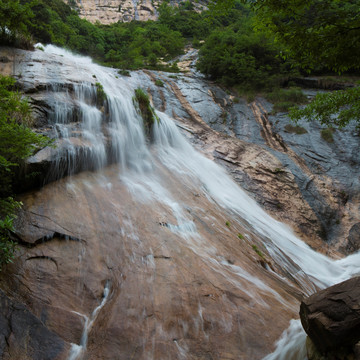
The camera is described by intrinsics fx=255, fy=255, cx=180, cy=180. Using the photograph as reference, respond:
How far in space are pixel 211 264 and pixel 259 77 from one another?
1644 cm

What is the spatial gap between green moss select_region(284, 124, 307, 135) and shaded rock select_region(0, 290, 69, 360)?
1316 centimetres

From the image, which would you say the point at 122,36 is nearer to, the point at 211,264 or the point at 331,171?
the point at 331,171

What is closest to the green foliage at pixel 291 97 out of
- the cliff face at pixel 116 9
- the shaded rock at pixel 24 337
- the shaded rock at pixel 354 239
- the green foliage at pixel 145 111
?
the shaded rock at pixel 354 239

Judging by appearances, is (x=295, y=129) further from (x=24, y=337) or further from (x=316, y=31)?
(x=24, y=337)

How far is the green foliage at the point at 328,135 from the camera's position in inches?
494

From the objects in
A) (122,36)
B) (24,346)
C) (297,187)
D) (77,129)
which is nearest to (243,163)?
(297,187)

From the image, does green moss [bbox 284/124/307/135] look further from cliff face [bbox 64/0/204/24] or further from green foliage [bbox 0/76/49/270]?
cliff face [bbox 64/0/204/24]

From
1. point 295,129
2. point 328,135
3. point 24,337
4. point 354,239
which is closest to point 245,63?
point 295,129

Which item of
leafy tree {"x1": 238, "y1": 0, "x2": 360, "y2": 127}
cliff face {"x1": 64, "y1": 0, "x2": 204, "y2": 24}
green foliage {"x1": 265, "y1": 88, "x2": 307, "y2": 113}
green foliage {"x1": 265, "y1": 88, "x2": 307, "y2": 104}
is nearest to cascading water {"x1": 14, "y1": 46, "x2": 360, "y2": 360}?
leafy tree {"x1": 238, "y1": 0, "x2": 360, "y2": 127}

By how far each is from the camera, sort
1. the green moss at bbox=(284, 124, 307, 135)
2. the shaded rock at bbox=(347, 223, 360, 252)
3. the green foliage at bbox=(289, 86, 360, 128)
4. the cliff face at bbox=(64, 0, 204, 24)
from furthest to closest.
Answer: the cliff face at bbox=(64, 0, 204, 24) < the green moss at bbox=(284, 124, 307, 135) < the shaded rock at bbox=(347, 223, 360, 252) < the green foliage at bbox=(289, 86, 360, 128)

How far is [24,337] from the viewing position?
125 inches

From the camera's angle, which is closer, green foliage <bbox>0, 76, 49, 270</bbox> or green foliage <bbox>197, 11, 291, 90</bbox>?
green foliage <bbox>0, 76, 49, 270</bbox>

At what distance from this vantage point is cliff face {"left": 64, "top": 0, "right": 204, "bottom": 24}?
43500 millimetres

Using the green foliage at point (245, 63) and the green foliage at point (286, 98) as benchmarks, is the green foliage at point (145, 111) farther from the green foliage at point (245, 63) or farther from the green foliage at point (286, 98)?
the green foliage at point (245, 63)
